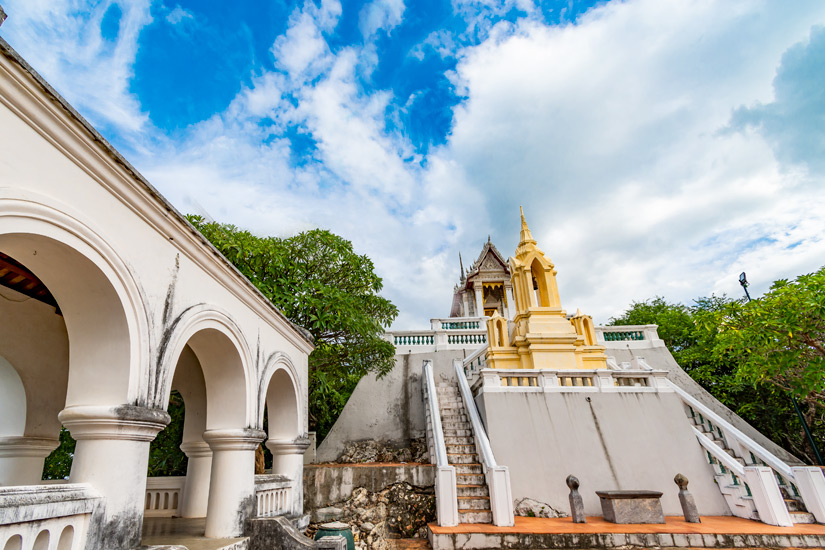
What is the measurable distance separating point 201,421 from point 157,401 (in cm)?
395

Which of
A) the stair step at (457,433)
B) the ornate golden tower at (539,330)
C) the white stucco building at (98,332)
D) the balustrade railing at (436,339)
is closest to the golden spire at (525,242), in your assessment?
the ornate golden tower at (539,330)

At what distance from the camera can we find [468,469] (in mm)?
8047

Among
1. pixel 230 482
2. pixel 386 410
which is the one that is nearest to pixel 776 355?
pixel 386 410

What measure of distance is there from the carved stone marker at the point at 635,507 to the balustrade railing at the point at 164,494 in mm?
7305

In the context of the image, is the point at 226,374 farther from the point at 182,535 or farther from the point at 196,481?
the point at 196,481

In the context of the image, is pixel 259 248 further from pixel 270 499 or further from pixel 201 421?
pixel 270 499

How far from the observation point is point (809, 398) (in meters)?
9.38

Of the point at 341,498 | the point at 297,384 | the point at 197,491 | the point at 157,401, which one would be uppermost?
the point at 297,384

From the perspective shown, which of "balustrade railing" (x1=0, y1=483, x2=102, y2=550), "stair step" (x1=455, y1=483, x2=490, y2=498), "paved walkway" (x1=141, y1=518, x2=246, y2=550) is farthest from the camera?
"stair step" (x1=455, y1=483, x2=490, y2=498)

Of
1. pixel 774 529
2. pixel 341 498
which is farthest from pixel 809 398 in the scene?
pixel 341 498

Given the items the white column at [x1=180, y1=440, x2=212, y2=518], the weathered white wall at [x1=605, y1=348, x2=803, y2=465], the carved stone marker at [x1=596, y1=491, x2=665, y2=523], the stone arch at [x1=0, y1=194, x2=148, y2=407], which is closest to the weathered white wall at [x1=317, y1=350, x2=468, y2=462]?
the white column at [x1=180, y1=440, x2=212, y2=518]

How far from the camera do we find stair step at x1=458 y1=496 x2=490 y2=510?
721cm

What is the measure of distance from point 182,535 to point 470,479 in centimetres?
475

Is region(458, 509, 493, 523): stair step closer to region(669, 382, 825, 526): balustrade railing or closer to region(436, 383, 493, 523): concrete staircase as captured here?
region(436, 383, 493, 523): concrete staircase
